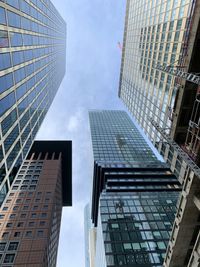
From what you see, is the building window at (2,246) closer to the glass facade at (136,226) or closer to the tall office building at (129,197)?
the tall office building at (129,197)

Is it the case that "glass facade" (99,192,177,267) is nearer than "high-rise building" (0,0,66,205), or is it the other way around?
"high-rise building" (0,0,66,205)

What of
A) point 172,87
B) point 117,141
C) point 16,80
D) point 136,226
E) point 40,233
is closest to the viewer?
point 16,80

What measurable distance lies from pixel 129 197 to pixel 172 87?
38.0 metres

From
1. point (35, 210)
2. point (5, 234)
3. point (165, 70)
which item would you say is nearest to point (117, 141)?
point (35, 210)

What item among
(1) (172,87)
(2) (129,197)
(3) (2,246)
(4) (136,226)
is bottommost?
(3) (2,246)

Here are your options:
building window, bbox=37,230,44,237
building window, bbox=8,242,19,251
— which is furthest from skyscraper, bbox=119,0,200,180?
building window, bbox=8,242,19,251

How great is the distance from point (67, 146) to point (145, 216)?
5877cm

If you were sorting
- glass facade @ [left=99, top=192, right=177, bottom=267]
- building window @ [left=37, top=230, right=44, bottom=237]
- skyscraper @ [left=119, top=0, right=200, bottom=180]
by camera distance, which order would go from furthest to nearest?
building window @ [left=37, top=230, right=44, bottom=237], glass facade @ [left=99, top=192, right=177, bottom=267], skyscraper @ [left=119, top=0, right=200, bottom=180]

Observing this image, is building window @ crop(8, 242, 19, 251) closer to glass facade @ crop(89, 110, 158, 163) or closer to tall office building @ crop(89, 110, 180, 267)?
tall office building @ crop(89, 110, 180, 267)

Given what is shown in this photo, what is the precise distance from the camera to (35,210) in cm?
7106

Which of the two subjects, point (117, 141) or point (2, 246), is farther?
point (117, 141)

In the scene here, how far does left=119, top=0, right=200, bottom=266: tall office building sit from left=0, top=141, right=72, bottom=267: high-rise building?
42.6 meters

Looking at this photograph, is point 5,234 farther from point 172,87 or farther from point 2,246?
point 172,87

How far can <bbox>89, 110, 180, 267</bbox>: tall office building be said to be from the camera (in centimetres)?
4394
